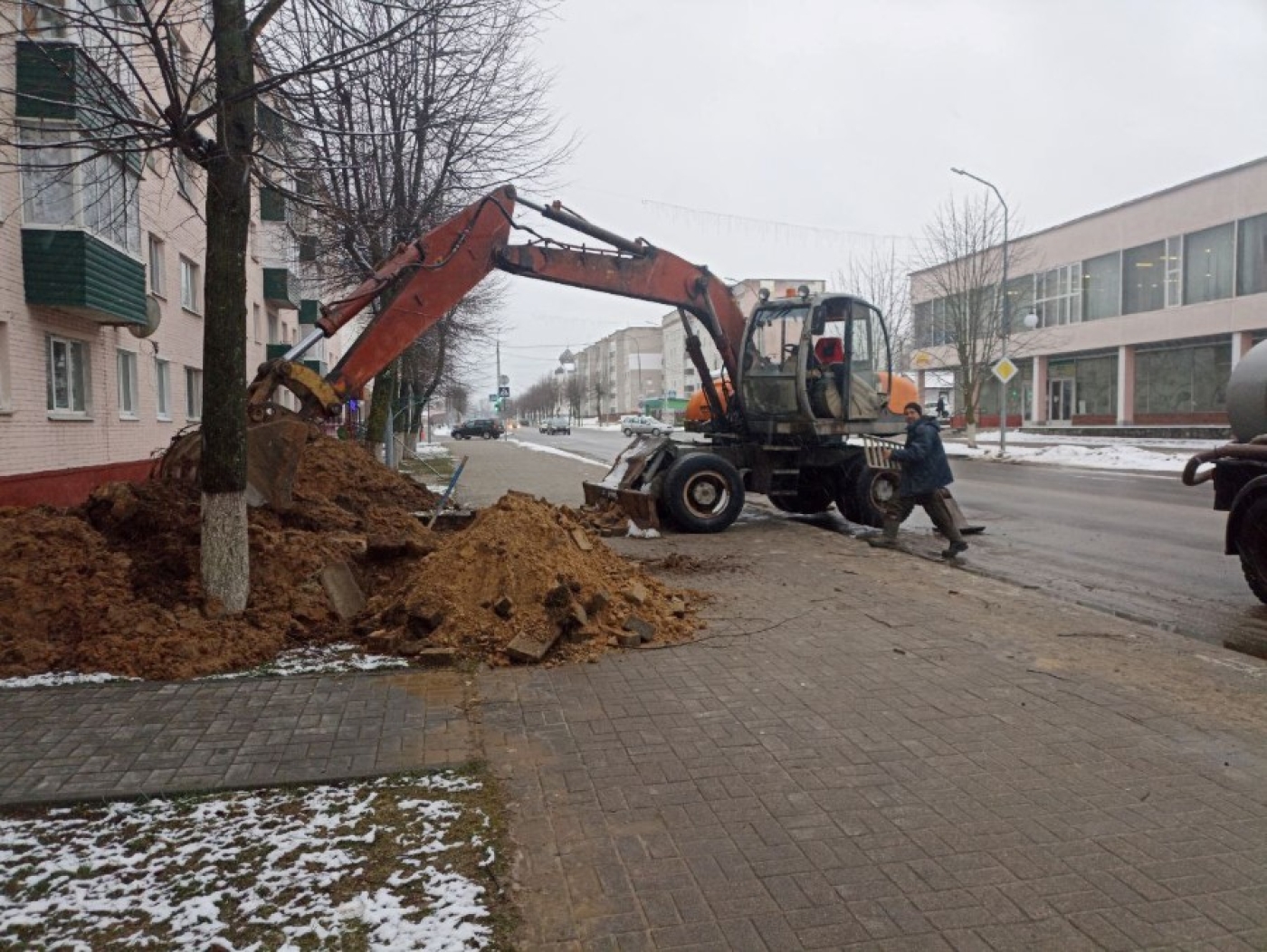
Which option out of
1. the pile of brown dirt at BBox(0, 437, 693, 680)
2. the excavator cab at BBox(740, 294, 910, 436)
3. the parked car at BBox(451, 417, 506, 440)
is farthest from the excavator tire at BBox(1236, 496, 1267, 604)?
the parked car at BBox(451, 417, 506, 440)

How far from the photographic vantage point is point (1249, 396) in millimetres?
8977

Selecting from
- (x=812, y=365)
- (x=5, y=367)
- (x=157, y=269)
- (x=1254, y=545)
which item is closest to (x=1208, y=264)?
(x=812, y=365)

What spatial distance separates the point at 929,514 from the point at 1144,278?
38074mm

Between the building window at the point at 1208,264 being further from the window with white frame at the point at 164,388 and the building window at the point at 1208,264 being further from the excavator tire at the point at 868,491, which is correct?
the window with white frame at the point at 164,388

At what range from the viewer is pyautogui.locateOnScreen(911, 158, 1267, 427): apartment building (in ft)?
124

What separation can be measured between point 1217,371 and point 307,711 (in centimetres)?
4308

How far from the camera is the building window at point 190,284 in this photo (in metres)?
21.0

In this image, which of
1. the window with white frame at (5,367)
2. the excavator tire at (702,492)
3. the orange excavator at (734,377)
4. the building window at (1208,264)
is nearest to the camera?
the orange excavator at (734,377)

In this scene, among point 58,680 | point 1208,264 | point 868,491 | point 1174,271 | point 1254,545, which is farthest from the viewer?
A: point 1174,271

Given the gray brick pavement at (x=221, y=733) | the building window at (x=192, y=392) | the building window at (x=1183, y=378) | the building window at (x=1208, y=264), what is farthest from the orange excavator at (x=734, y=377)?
the building window at (x=1208, y=264)

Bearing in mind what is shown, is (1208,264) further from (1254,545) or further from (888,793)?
(888,793)

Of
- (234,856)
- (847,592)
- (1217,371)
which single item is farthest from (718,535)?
(1217,371)

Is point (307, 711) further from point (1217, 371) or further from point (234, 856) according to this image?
point (1217, 371)

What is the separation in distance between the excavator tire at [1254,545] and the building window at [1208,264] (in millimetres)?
35944
